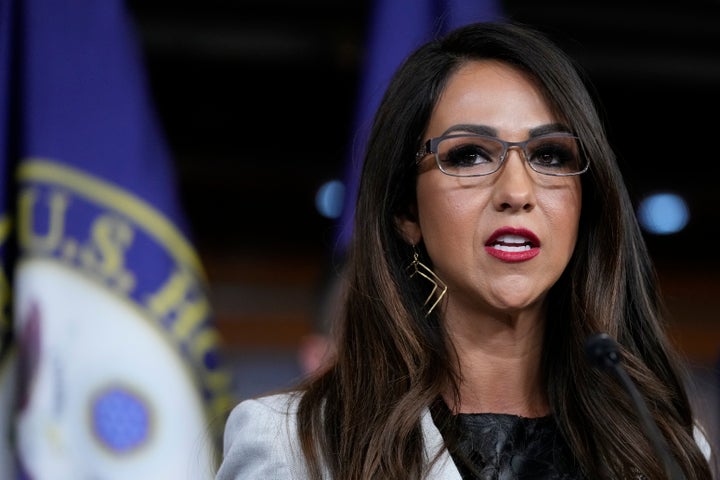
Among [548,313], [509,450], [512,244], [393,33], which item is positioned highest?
[393,33]

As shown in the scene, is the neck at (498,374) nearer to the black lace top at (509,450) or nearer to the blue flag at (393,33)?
the black lace top at (509,450)

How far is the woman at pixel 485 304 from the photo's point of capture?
1526mm

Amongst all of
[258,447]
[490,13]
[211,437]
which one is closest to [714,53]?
[490,13]

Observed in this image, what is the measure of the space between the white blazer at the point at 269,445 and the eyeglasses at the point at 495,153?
0.32 meters

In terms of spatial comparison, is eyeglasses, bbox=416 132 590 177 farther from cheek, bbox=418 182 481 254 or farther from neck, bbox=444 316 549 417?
neck, bbox=444 316 549 417

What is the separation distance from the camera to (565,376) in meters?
1.67

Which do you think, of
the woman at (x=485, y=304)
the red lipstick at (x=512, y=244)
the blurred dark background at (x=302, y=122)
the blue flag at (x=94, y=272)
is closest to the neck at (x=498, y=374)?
the woman at (x=485, y=304)

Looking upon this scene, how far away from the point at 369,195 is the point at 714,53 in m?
3.12

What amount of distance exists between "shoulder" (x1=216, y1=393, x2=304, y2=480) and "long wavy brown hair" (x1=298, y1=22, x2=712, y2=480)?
0.08 ft

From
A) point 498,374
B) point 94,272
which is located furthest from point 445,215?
point 94,272

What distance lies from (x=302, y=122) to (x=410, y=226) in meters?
3.18

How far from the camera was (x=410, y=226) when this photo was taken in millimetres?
1671

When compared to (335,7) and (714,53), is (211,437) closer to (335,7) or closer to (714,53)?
(335,7)

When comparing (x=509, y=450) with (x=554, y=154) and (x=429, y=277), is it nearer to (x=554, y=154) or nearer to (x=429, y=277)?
(x=429, y=277)
